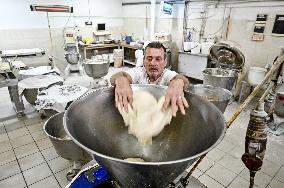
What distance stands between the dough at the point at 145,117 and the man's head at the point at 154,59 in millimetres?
866

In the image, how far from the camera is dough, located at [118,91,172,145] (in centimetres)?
117

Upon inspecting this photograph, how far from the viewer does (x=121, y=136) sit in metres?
1.26

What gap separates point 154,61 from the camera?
6.69ft

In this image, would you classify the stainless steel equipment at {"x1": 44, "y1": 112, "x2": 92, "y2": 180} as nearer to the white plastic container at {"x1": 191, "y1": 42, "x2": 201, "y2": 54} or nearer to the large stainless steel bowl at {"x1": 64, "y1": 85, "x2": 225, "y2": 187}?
the large stainless steel bowl at {"x1": 64, "y1": 85, "x2": 225, "y2": 187}

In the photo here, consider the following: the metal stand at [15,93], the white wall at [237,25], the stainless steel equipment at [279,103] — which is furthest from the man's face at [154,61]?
the white wall at [237,25]

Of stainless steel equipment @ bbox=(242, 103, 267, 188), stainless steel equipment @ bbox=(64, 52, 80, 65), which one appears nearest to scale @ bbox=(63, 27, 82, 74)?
stainless steel equipment @ bbox=(64, 52, 80, 65)

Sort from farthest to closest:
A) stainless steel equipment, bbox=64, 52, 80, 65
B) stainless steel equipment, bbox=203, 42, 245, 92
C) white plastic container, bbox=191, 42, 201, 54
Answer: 1. stainless steel equipment, bbox=64, 52, 80, 65
2. white plastic container, bbox=191, 42, 201, 54
3. stainless steel equipment, bbox=203, 42, 245, 92

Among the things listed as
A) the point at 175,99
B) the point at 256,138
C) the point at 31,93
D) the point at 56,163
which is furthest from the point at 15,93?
the point at 256,138

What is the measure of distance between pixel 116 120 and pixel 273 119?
3.65m

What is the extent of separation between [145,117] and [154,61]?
963 mm

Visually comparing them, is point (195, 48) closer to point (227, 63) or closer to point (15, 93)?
point (227, 63)

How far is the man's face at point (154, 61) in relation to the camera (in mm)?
2010

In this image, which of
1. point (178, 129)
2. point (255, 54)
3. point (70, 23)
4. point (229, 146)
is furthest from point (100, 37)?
point (178, 129)

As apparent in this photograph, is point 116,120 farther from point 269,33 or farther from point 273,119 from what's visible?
point 269,33
